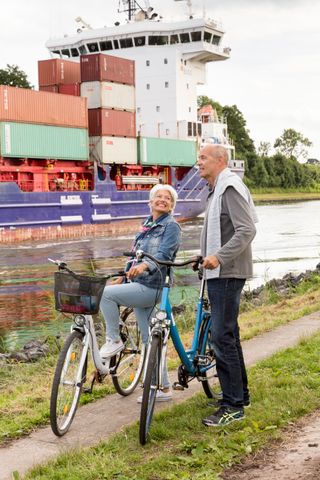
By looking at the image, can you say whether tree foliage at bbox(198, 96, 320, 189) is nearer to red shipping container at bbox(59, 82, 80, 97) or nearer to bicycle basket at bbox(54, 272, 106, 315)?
red shipping container at bbox(59, 82, 80, 97)

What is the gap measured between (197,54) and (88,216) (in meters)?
12.2

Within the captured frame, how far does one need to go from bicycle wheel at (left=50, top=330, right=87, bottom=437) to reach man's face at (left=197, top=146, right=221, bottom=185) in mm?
1215

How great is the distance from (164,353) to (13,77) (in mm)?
51540

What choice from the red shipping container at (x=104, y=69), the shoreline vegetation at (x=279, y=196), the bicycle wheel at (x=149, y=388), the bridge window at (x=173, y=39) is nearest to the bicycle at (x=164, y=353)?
the bicycle wheel at (x=149, y=388)

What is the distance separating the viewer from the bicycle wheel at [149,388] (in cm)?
381

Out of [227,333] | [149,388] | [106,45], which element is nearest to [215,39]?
[106,45]

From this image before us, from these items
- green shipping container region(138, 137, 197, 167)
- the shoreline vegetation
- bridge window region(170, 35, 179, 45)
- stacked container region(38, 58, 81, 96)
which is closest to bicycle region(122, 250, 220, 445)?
stacked container region(38, 58, 81, 96)

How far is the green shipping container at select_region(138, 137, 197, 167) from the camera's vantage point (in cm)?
3384

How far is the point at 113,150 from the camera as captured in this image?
1265 inches

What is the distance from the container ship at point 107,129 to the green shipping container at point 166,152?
0.18 feet

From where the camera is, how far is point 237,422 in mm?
4117

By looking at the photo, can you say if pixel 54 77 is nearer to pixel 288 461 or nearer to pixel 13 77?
pixel 13 77

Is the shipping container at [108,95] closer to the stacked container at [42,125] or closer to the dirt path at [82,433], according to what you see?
the stacked container at [42,125]

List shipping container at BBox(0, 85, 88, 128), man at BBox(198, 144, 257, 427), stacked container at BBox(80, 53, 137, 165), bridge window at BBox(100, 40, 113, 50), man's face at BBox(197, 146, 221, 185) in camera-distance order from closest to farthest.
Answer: man at BBox(198, 144, 257, 427)
man's face at BBox(197, 146, 221, 185)
shipping container at BBox(0, 85, 88, 128)
stacked container at BBox(80, 53, 137, 165)
bridge window at BBox(100, 40, 113, 50)
